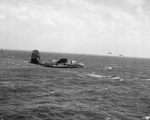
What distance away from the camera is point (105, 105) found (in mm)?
34312

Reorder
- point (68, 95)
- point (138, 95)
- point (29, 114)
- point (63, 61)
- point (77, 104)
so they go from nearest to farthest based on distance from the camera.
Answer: point (29, 114), point (77, 104), point (68, 95), point (138, 95), point (63, 61)

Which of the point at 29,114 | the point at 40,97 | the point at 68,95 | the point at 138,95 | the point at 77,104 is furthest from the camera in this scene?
the point at 138,95

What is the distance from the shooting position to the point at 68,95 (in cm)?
3997

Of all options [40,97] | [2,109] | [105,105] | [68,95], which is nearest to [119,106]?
[105,105]

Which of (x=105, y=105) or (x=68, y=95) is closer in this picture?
(x=105, y=105)

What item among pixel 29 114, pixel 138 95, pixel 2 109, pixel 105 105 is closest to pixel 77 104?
pixel 105 105

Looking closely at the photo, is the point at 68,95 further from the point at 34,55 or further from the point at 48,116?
the point at 34,55

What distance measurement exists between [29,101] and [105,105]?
1283 cm

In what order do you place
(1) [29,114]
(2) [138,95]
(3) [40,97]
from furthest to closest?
(2) [138,95], (3) [40,97], (1) [29,114]

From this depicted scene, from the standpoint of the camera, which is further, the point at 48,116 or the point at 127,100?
the point at 127,100

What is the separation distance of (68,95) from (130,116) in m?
14.5

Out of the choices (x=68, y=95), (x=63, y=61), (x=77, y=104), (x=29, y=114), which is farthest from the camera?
(x=63, y=61)

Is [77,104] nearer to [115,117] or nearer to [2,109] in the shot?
[115,117]

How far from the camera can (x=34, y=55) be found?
362 ft
